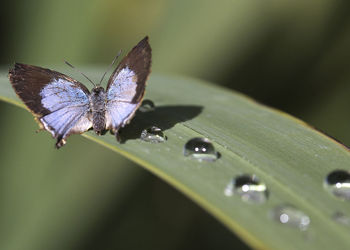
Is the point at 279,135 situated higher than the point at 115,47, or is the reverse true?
the point at 279,135

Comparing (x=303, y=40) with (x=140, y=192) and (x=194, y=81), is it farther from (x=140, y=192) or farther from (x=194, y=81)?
(x=140, y=192)

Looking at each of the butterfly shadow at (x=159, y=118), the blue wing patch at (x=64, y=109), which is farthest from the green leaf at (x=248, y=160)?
the blue wing patch at (x=64, y=109)

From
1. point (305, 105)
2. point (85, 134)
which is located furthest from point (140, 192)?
point (305, 105)

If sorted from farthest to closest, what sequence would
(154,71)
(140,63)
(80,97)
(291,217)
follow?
(154,71) < (80,97) < (140,63) < (291,217)

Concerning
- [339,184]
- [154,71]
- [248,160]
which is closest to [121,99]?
[248,160]

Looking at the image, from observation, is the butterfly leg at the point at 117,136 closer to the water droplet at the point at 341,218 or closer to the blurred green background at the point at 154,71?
the water droplet at the point at 341,218

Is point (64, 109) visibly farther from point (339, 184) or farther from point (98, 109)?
point (339, 184)
